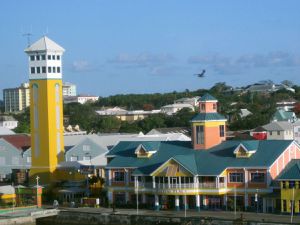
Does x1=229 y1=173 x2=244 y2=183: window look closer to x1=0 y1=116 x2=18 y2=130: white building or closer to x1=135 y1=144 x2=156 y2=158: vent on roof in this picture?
x1=135 y1=144 x2=156 y2=158: vent on roof

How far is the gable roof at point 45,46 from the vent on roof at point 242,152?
54.3 feet

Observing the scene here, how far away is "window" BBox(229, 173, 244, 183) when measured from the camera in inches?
1674

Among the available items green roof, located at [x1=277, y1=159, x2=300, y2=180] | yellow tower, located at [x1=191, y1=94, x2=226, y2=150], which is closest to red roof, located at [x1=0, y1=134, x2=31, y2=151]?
yellow tower, located at [x1=191, y1=94, x2=226, y2=150]

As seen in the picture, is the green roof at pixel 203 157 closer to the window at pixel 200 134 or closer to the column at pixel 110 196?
the window at pixel 200 134

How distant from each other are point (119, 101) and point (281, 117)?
94.9m

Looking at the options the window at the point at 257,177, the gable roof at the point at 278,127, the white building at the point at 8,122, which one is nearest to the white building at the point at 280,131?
the gable roof at the point at 278,127

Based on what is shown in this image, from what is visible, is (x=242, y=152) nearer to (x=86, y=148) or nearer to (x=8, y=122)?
(x=86, y=148)

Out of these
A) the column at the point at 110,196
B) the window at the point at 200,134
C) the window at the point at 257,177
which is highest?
the window at the point at 200,134

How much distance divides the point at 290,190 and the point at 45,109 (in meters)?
20.0

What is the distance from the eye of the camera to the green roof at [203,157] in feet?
140

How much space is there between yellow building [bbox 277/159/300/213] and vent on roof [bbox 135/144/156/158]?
367 inches

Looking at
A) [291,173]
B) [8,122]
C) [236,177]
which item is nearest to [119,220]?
[236,177]

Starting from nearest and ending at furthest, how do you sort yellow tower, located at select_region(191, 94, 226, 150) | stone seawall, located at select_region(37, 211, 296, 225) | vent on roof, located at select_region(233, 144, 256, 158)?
stone seawall, located at select_region(37, 211, 296, 225), vent on roof, located at select_region(233, 144, 256, 158), yellow tower, located at select_region(191, 94, 226, 150)

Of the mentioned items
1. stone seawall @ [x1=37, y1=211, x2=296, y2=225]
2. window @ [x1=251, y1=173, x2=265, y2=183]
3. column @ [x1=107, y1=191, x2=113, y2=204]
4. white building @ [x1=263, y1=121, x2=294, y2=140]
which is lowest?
stone seawall @ [x1=37, y1=211, x2=296, y2=225]
